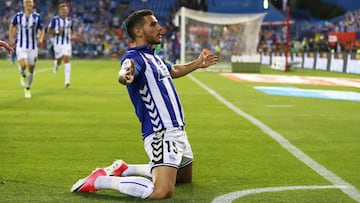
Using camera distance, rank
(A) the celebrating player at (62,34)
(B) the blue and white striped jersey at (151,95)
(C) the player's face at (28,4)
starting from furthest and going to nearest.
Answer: (A) the celebrating player at (62,34) < (C) the player's face at (28,4) < (B) the blue and white striped jersey at (151,95)

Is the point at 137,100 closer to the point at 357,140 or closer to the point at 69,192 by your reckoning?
the point at 69,192

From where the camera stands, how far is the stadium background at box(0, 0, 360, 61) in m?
50.1

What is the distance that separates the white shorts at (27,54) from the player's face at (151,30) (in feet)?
34.7

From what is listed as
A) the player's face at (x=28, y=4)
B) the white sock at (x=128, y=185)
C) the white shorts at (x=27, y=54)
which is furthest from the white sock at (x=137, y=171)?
the white shorts at (x=27, y=54)

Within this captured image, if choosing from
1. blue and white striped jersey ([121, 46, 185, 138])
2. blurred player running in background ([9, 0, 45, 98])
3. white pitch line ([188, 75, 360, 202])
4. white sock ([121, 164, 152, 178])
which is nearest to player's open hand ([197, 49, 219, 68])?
blue and white striped jersey ([121, 46, 185, 138])

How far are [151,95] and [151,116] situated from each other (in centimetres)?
18

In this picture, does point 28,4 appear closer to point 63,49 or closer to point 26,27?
point 26,27

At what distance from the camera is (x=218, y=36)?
1287 inches

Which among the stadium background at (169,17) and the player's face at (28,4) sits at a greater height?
the player's face at (28,4)

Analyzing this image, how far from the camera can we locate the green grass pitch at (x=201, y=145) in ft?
18.6

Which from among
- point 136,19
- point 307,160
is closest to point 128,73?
point 136,19

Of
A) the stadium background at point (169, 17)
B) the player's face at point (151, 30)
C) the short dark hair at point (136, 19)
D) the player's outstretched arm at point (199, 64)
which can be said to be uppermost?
the short dark hair at point (136, 19)

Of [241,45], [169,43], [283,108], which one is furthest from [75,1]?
[283,108]

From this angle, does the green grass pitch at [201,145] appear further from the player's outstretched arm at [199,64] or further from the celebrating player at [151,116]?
the player's outstretched arm at [199,64]
